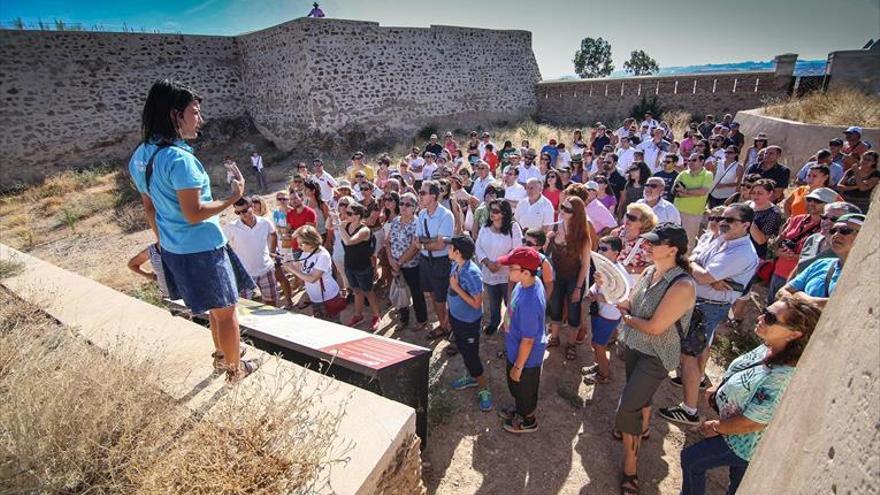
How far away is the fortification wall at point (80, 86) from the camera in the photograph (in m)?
13.4

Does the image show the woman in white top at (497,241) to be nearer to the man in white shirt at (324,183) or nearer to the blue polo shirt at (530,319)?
the blue polo shirt at (530,319)

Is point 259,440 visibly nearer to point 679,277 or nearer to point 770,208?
point 679,277

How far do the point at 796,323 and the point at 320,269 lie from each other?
4.20 meters

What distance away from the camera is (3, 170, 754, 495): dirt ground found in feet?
10.5

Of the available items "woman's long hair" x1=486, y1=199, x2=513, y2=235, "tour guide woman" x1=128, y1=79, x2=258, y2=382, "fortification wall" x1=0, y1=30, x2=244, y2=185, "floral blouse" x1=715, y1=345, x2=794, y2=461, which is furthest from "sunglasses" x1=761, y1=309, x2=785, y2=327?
"fortification wall" x1=0, y1=30, x2=244, y2=185

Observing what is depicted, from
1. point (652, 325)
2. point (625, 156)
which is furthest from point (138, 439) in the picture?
point (625, 156)

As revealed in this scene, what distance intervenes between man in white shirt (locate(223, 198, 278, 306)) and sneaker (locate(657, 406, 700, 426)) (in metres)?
4.66

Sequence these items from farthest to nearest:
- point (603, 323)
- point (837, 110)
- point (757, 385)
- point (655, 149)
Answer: point (837, 110) < point (655, 149) < point (603, 323) < point (757, 385)

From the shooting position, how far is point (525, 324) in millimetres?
3166

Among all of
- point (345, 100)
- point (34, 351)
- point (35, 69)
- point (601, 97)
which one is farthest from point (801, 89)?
point (35, 69)

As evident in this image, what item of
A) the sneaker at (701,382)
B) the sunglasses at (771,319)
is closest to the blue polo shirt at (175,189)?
the sunglasses at (771,319)

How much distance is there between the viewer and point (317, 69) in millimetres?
15047

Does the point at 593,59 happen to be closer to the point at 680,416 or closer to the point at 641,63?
the point at 641,63

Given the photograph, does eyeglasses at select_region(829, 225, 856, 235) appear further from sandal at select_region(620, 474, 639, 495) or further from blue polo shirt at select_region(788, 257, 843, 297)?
sandal at select_region(620, 474, 639, 495)
